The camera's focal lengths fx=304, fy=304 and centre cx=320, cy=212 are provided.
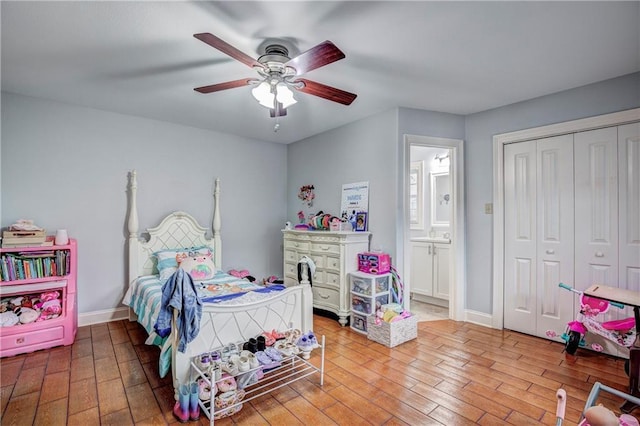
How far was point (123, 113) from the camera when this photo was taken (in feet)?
12.4

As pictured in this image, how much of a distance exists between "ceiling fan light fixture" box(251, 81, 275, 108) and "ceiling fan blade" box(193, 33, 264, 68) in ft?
0.52

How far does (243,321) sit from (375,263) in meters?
1.64

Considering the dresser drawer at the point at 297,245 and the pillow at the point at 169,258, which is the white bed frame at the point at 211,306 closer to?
the pillow at the point at 169,258

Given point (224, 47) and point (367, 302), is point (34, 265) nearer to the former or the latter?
point (224, 47)

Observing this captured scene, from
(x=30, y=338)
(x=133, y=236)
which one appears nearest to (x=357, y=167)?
(x=133, y=236)

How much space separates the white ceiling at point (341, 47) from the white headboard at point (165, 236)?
1341 millimetres

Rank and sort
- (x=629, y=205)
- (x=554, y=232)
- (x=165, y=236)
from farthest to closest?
1. (x=165, y=236)
2. (x=554, y=232)
3. (x=629, y=205)

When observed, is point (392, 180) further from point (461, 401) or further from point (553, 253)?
point (461, 401)

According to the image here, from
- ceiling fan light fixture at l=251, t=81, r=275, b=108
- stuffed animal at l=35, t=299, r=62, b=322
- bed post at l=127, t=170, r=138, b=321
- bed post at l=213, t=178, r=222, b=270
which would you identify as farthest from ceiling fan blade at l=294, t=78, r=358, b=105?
stuffed animal at l=35, t=299, r=62, b=322

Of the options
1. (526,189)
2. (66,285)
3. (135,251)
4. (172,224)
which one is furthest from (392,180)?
(66,285)

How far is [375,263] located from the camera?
11.4 feet

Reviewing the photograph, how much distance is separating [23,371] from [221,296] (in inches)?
64.1

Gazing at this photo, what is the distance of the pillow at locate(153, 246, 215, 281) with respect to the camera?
347 cm

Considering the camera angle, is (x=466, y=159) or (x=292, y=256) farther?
(x=292, y=256)
